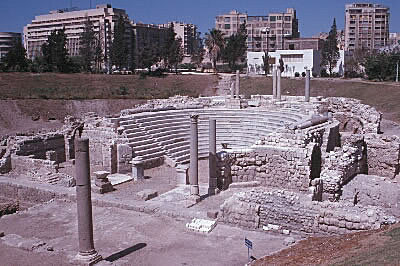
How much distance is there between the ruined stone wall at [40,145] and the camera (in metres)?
25.1

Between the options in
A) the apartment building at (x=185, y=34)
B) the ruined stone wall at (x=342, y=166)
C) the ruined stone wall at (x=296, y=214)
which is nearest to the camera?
the ruined stone wall at (x=296, y=214)

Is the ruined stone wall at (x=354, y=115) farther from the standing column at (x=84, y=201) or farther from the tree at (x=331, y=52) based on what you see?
the tree at (x=331, y=52)

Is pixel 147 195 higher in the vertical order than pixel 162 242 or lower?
higher

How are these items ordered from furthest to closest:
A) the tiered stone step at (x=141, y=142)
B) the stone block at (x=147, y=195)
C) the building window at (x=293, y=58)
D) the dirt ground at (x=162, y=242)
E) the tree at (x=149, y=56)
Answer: the tree at (x=149, y=56) < the building window at (x=293, y=58) < the tiered stone step at (x=141, y=142) < the stone block at (x=147, y=195) < the dirt ground at (x=162, y=242)

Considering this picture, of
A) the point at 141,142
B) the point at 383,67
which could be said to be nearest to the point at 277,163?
the point at 141,142

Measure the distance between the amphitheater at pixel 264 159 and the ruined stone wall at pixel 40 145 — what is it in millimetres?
62

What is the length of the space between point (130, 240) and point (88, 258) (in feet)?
7.16

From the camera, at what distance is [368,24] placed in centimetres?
13675

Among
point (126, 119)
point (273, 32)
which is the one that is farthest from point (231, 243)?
point (273, 32)

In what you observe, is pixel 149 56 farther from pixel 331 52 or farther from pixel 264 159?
pixel 264 159

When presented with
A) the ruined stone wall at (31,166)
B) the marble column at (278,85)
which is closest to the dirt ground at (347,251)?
the ruined stone wall at (31,166)

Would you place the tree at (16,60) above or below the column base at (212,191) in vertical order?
above

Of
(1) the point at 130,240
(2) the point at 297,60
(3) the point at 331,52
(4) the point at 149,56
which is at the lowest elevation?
(1) the point at 130,240

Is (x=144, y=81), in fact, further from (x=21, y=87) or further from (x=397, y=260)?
(x=397, y=260)
